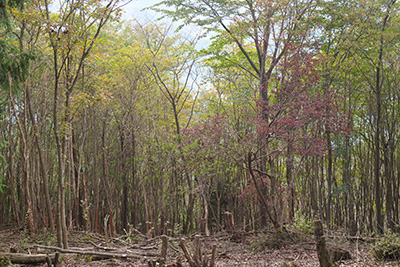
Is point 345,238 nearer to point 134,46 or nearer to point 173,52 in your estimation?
point 173,52

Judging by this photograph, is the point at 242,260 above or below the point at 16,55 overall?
below

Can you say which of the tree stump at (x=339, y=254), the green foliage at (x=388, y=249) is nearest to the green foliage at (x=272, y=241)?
the tree stump at (x=339, y=254)

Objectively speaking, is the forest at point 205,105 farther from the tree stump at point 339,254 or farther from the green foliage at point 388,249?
the tree stump at point 339,254

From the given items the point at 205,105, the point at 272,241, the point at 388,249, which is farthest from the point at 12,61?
the point at 205,105

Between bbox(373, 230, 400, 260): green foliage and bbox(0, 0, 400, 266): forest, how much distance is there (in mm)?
297

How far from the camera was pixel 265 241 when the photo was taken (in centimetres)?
532

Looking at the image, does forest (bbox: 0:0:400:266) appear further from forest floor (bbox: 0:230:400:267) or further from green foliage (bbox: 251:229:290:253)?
forest floor (bbox: 0:230:400:267)

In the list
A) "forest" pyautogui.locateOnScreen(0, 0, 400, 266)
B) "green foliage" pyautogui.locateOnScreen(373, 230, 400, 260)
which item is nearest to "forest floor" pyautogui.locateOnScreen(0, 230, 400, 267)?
"green foliage" pyautogui.locateOnScreen(373, 230, 400, 260)

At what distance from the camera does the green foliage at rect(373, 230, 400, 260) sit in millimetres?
3841

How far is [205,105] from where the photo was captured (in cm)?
1094

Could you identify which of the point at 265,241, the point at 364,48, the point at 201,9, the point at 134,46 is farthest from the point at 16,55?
the point at 364,48

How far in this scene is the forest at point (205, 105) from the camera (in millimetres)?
4957

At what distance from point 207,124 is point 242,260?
7.17 feet

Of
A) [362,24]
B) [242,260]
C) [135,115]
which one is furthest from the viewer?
[135,115]
